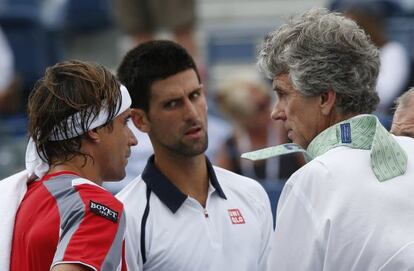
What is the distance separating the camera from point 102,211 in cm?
335

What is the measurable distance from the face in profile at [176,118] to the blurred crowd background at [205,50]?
1958 mm

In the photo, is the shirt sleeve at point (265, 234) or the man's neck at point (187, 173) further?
the man's neck at point (187, 173)

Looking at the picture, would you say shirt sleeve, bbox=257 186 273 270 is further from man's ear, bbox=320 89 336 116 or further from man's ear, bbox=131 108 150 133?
man's ear, bbox=320 89 336 116

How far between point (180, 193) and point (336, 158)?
95cm

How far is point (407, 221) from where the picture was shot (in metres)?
3.31

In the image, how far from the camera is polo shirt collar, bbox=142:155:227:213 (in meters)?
4.13

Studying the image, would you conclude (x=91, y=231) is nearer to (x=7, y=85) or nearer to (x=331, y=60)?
(x=331, y=60)

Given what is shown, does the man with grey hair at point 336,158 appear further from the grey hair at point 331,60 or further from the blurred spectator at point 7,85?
the blurred spectator at point 7,85

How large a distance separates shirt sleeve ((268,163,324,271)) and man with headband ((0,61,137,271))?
19.2 inches

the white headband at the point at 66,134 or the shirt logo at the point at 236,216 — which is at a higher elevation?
the white headband at the point at 66,134

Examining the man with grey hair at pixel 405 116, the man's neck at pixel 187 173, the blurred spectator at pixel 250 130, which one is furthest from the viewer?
the blurred spectator at pixel 250 130

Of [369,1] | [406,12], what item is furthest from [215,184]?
[406,12]

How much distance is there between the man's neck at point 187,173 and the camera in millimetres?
4281

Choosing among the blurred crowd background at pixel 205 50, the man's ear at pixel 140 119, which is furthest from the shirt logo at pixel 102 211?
the blurred crowd background at pixel 205 50
